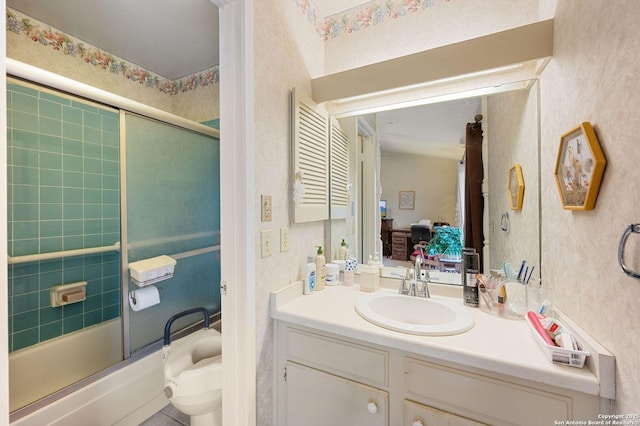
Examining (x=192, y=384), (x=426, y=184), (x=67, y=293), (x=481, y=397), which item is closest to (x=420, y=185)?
(x=426, y=184)

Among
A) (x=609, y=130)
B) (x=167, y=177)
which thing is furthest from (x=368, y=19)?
(x=167, y=177)

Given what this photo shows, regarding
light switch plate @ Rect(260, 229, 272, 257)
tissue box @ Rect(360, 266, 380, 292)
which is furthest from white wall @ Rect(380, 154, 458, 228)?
light switch plate @ Rect(260, 229, 272, 257)

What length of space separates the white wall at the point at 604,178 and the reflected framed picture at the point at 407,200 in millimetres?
603

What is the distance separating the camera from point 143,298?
172cm

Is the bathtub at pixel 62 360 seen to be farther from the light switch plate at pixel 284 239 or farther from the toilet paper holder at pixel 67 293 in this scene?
the light switch plate at pixel 284 239

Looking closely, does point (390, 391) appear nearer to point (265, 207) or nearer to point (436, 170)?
point (265, 207)

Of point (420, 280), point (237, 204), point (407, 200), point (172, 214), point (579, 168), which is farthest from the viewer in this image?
point (172, 214)

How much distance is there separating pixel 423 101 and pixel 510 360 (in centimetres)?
120

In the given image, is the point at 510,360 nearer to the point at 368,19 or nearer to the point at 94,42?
the point at 368,19

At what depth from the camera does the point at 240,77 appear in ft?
3.42

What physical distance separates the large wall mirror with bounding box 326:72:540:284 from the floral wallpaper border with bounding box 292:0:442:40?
494mm

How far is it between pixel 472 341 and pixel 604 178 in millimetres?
622

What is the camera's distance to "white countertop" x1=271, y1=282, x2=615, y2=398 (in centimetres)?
74

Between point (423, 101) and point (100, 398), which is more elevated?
point (423, 101)
